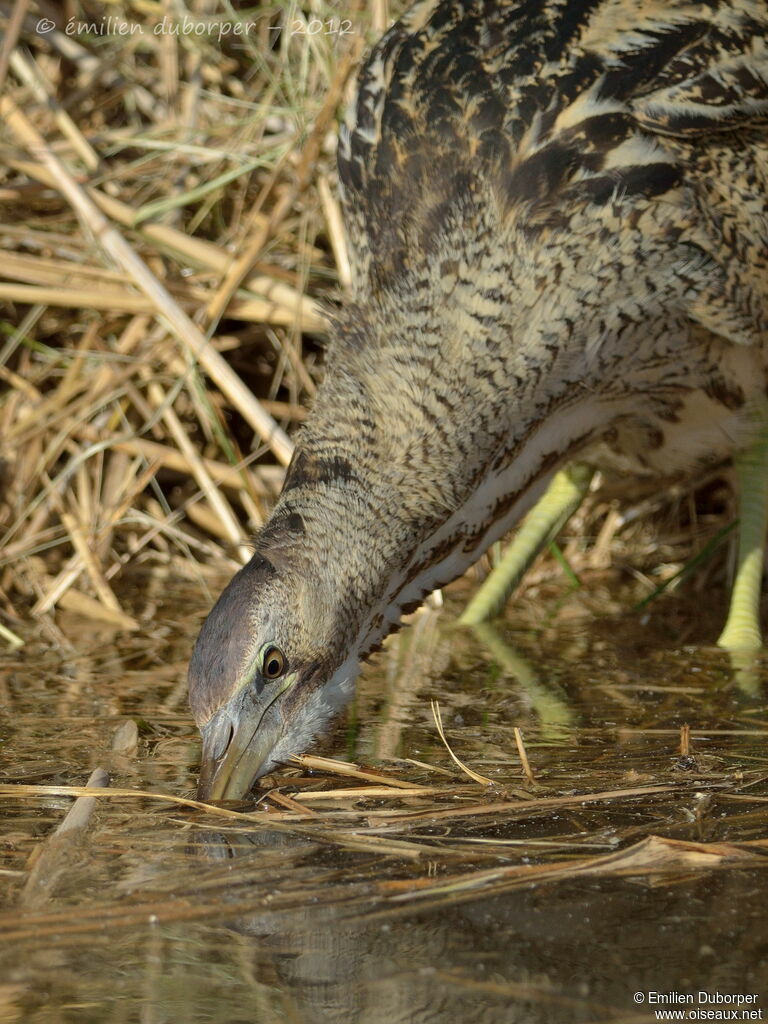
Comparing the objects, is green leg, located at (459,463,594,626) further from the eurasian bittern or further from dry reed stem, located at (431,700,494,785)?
dry reed stem, located at (431,700,494,785)

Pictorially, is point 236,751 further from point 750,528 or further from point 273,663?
point 750,528

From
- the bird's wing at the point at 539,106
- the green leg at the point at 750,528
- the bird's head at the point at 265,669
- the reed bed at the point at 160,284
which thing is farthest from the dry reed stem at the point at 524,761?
the reed bed at the point at 160,284

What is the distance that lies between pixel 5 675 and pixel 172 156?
2503 mm

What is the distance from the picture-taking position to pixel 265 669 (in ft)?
9.57

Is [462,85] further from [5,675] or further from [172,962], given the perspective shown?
[172,962]

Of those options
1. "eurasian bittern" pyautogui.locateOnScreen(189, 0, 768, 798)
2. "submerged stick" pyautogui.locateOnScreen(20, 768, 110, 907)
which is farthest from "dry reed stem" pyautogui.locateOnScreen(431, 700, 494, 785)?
Answer: "submerged stick" pyautogui.locateOnScreen(20, 768, 110, 907)

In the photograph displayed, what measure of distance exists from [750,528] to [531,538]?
68 cm

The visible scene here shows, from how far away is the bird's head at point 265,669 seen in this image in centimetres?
282

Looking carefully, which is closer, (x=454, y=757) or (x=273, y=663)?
(x=454, y=757)

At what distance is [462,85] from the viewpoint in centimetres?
354

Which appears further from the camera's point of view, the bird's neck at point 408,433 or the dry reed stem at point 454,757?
the bird's neck at point 408,433

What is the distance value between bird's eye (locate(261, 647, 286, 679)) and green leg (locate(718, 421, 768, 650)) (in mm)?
1643

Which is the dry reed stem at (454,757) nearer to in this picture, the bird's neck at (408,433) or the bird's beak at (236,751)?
the bird's neck at (408,433)

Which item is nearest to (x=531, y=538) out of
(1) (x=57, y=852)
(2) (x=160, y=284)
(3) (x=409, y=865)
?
(2) (x=160, y=284)
